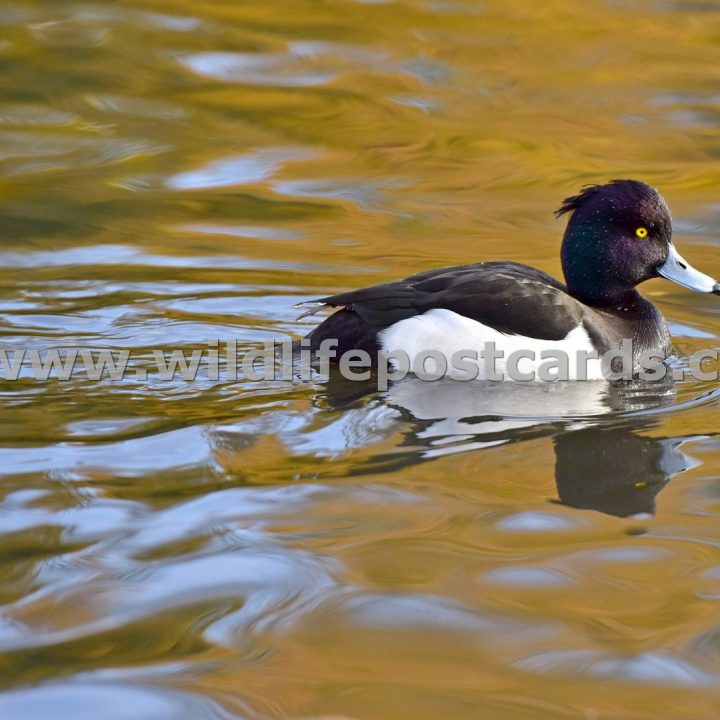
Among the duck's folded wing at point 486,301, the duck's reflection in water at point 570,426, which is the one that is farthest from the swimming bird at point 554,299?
the duck's reflection in water at point 570,426

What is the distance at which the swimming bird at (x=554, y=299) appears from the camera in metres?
6.06

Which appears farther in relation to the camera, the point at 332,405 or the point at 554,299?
the point at 554,299

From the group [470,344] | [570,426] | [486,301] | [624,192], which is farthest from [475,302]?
[624,192]

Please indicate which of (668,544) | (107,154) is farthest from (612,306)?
(107,154)

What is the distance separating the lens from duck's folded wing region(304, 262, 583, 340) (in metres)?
6.04

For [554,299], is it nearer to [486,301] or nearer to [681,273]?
[486,301]

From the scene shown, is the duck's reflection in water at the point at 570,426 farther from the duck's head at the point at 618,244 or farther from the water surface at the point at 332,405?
the duck's head at the point at 618,244

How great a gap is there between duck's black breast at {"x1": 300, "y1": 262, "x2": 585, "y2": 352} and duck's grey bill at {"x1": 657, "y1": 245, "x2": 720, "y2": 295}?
0.61 meters

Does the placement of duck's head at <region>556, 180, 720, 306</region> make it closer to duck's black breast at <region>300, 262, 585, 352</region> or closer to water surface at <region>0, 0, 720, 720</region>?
duck's black breast at <region>300, 262, 585, 352</region>

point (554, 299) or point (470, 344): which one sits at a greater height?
point (554, 299)

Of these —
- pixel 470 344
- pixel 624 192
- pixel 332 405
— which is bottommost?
pixel 332 405

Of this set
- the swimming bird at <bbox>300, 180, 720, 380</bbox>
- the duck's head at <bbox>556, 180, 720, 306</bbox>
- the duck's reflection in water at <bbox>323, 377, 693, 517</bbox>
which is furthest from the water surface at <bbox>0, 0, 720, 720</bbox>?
the duck's head at <bbox>556, 180, 720, 306</bbox>

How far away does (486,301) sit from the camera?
19.9 ft

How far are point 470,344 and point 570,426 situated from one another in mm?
749
